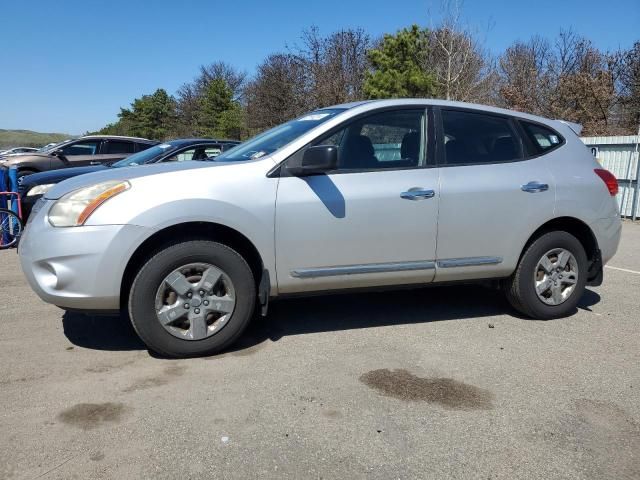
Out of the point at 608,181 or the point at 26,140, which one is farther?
the point at 26,140

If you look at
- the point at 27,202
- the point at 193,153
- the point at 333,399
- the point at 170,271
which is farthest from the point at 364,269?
the point at 27,202

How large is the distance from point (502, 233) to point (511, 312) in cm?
98

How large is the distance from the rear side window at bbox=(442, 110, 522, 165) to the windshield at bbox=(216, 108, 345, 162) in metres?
0.92

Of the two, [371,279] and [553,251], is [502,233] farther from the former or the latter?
[371,279]

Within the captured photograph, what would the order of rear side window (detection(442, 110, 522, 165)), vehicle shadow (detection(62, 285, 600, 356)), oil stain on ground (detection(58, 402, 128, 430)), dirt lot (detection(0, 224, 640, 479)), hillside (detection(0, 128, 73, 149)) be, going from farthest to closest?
1. hillside (detection(0, 128, 73, 149))
2. rear side window (detection(442, 110, 522, 165))
3. vehicle shadow (detection(62, 285, 600, 356))
4. oil stain on ground (detection(58, 402, 128, 430))
5. dirt lot (detection(0, 224, 640, 479))

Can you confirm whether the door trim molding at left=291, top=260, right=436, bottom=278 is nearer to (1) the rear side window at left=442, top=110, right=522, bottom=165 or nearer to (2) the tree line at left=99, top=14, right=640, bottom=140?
(1) the rear side window at left=442, top=110, right=522, bottom=165

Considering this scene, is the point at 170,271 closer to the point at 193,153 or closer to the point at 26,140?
the point at 193,153

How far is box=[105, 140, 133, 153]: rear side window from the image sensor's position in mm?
13828

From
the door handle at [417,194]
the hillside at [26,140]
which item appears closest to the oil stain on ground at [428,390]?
the door handle at [417,194]

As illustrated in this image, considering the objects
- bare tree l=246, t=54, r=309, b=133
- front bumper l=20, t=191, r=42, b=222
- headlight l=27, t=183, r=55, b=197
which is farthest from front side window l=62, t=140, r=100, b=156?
bare tree l=246, t=54, r=309, b=133

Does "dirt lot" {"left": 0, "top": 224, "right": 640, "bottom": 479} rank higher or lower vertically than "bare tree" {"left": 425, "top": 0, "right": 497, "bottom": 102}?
lower

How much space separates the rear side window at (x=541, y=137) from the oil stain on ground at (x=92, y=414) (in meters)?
3.77

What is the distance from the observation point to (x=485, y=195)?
4324 mm

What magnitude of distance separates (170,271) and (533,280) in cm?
300
